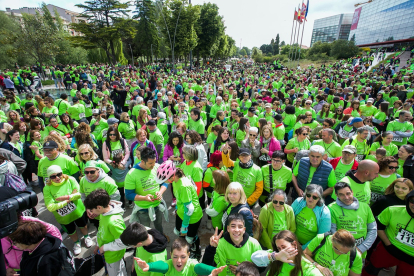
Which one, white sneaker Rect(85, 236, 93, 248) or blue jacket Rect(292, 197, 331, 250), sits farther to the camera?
white sneaker Rect(85, 236, 93, 248)

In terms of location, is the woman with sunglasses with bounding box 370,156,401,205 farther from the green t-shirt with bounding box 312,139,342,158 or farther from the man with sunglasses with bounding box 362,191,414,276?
the green t-shirt with bounding box 312,139,342,158

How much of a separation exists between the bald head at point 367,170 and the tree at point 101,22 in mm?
40234

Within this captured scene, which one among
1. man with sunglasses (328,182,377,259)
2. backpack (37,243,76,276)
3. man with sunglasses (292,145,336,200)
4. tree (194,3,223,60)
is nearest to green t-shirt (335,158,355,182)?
man with sunglasses (292,145,336,200)

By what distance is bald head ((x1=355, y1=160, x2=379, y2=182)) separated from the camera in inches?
114

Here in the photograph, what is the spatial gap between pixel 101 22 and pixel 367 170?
43296mm

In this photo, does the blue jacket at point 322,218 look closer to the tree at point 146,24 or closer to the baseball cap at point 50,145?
the baseball cap at point 50,145

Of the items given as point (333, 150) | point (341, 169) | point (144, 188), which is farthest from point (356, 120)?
point (144, 188)

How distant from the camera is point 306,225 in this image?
271cm

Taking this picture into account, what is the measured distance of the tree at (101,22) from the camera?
3406cm

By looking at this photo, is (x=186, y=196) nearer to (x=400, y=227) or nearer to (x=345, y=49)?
(x=400, y=227)

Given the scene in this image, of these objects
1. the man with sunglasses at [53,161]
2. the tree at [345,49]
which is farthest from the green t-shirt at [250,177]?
the tree at [345,49]

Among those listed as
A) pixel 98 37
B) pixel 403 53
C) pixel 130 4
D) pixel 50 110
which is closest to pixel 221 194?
pixel 50 110

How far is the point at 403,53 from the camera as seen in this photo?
34062 mm

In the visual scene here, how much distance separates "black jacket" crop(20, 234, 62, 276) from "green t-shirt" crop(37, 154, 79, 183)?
185 cm
